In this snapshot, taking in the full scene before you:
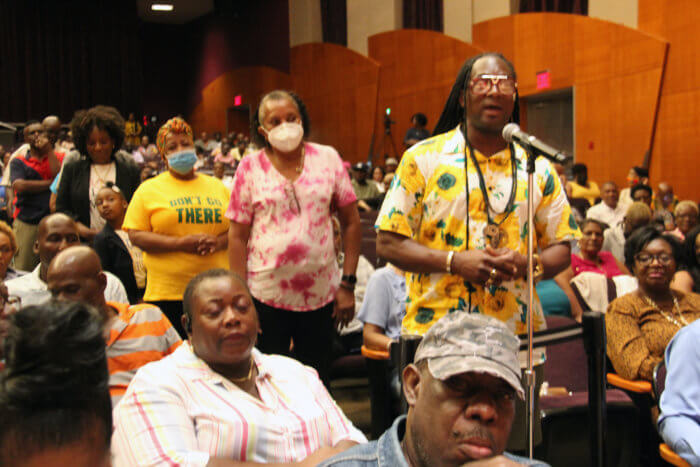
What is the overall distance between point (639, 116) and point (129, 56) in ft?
54.0

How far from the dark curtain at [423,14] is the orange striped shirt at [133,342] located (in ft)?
41.1

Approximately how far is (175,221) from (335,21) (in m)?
14.7

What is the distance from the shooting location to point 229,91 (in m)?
22.8

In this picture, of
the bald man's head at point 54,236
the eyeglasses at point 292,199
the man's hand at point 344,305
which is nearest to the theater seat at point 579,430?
the man's hand at point 344,305

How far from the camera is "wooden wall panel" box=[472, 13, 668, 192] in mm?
10797

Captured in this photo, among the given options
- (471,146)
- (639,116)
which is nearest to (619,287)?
(471,146)

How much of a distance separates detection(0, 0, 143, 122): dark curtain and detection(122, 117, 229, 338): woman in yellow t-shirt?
63.7 feet

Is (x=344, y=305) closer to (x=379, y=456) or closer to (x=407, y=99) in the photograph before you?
(x=379, y=456)

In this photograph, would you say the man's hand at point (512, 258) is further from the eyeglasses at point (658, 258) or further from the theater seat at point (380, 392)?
the eyeglasses at point (658, 258)

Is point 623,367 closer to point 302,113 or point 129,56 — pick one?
point 302,113

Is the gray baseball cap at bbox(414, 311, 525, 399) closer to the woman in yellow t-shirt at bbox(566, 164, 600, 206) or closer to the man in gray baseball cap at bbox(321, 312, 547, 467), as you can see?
the man in gray baseball cap at bbox(321, 312, 547, 467)

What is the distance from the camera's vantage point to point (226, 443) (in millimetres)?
1961

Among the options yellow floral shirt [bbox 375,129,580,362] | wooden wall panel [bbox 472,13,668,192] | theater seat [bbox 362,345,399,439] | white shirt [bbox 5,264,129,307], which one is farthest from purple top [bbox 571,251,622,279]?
wooden wall panel [bbox 472,13,668,192]

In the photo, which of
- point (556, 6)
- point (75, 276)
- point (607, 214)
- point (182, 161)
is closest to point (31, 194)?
point (182, 161)
